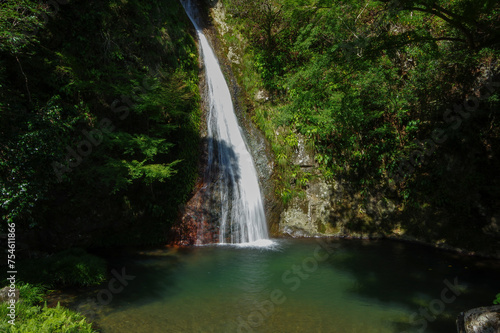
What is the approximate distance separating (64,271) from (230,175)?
6.19 meters

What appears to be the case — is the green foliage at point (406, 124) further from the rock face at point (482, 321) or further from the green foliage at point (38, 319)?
the green foliage at point (38, 319)

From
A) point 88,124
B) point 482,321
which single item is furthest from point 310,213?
point 88,124

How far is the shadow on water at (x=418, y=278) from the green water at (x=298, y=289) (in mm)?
24

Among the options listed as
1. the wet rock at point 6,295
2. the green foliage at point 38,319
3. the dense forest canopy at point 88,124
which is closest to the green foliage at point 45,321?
the green foliage at point 38,319

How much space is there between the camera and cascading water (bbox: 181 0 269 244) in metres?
10.4

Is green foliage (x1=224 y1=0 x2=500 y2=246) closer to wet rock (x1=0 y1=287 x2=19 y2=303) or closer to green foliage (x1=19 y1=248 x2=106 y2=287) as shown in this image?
green foliage (x1=19 y1=248 x2=106 y2=287)

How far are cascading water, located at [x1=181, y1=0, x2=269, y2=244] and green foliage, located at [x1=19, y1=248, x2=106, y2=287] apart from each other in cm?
420

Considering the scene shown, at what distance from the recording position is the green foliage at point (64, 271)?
20.7 feet

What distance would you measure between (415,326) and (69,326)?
6.19 metres

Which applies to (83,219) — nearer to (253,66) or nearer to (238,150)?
(238,150)

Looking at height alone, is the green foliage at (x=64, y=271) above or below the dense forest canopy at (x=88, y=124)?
below

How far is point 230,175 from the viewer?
1123 cm

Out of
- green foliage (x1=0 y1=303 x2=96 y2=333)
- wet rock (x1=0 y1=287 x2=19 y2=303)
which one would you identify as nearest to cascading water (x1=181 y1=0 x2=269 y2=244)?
green foliage (x1=0 y1=303 x2=96 y2=333)

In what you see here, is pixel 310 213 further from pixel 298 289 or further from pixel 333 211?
pixel 298 289
